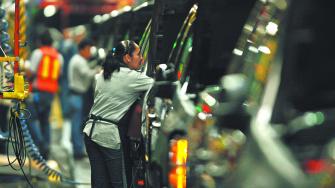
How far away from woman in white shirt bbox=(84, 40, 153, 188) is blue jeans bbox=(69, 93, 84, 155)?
720 centimetres

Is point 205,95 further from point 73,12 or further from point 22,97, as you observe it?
point 73,12

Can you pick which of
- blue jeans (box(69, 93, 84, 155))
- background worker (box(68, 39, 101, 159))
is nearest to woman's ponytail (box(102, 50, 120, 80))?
blue jeans (box(69, 93, 84, 155))

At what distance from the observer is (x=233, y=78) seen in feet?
17.8

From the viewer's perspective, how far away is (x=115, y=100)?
8.38m

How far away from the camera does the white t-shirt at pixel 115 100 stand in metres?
8.30

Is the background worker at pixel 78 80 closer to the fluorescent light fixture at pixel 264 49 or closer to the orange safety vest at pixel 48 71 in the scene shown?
the orange safety vest at pixel 48 71

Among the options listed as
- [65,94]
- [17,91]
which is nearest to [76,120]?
[65,94]

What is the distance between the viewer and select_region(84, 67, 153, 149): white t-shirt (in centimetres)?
830

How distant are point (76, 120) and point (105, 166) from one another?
782 cm

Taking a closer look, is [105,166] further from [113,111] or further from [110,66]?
[110,66]

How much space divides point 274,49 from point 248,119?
414 mm

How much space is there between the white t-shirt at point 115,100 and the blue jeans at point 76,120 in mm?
7280

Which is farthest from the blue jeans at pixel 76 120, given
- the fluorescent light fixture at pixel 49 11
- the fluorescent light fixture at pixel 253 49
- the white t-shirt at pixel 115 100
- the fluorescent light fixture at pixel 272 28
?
the fluorescent light fixture at pixel 49 11

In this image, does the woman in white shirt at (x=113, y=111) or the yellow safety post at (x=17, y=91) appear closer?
the woman in white shirt at (x=113, y=111)
